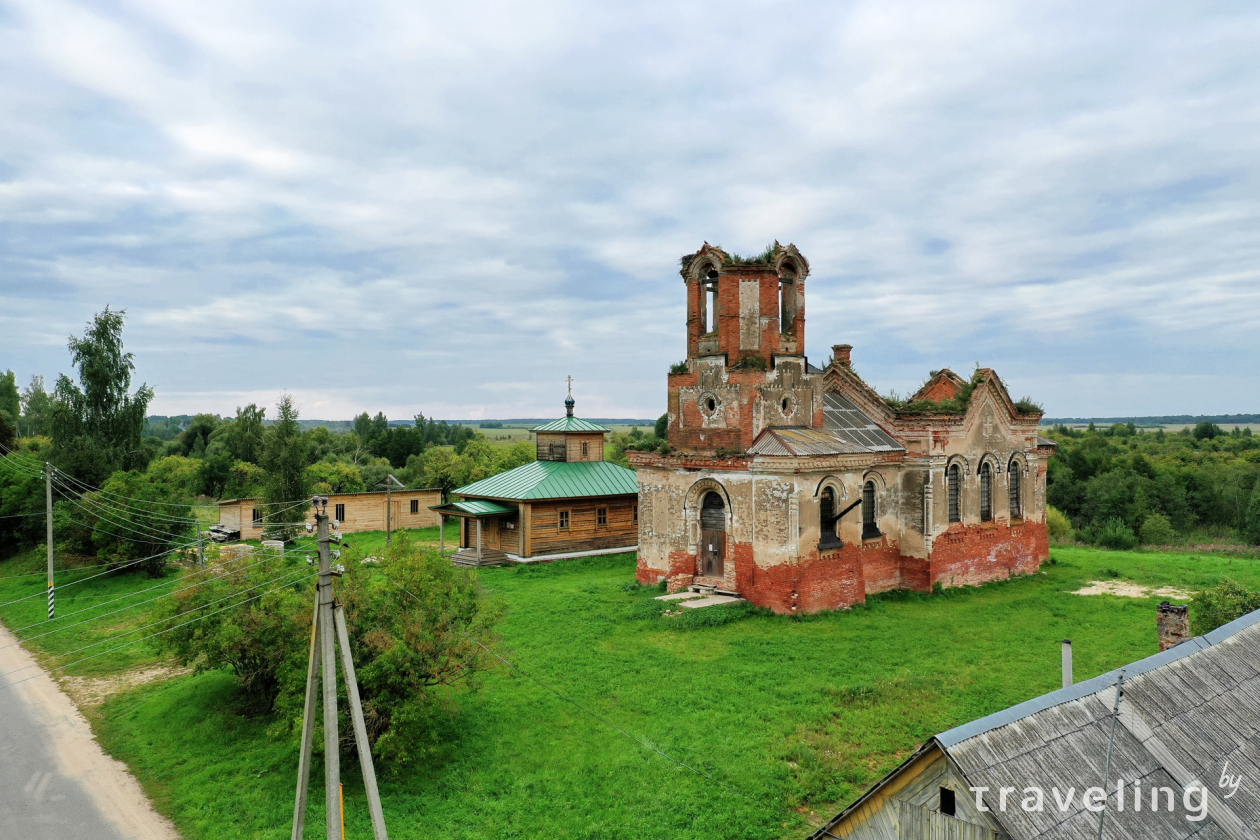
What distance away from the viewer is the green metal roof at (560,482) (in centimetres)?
2862

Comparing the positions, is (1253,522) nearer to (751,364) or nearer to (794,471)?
(794,471)

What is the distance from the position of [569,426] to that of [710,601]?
14.3 meters

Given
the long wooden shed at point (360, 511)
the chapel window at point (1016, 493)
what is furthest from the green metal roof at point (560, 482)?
the chapel window at point (1016, 493)

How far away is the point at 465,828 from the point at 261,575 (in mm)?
6582

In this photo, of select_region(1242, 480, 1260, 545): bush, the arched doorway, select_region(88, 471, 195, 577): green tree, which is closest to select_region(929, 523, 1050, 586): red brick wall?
the arched doorway

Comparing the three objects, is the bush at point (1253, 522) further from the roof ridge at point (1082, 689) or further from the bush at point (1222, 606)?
the roof ridge at point (1082, 689)

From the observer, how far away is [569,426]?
32344mm

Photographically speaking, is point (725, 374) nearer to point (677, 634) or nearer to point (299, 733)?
point (677, 634)

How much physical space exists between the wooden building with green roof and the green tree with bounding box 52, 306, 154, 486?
1623 centimetres

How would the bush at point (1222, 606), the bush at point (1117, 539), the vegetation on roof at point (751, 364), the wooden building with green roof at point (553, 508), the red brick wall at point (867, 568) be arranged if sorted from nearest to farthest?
the bush at point (1222, 606) → the red brick wall at point (867, 568) → the vegetation on roof at point (751, 364) → the wooden building with green roof at point (553, 508) → the bush at point (1117, 539)

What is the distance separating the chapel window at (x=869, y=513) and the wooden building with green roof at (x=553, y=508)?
9.47 m

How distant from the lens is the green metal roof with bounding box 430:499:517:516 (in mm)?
27906

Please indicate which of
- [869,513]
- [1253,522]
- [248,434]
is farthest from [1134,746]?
[248,434]

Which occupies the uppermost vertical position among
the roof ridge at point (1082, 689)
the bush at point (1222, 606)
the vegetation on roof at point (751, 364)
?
the vegetation on roof at point (751, 364)
